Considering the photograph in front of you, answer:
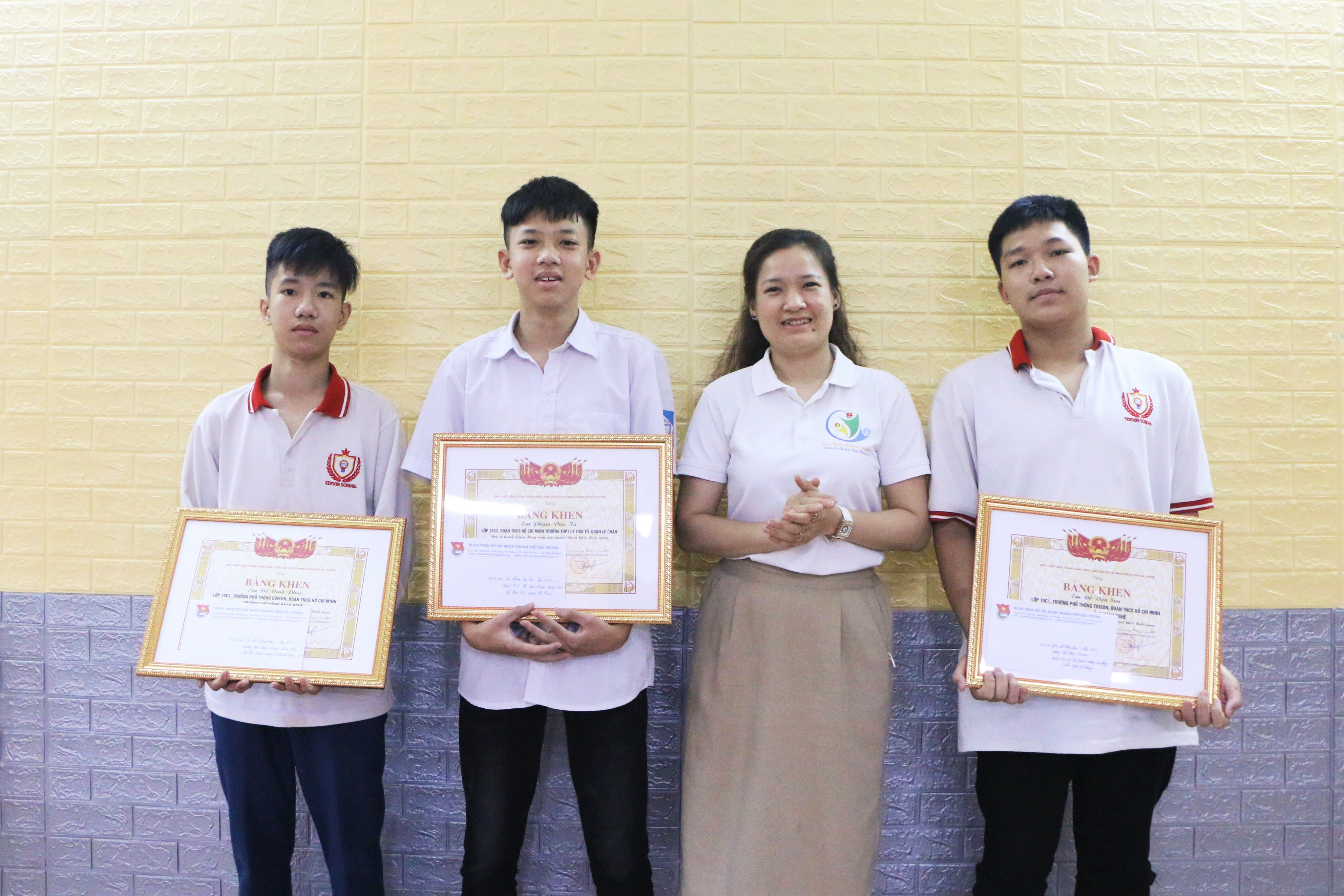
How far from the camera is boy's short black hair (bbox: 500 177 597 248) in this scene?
203 cm

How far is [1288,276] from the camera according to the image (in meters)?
2.36

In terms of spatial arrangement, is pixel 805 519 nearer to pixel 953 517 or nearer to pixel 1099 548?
pixel 953 517

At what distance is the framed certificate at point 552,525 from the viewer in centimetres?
183

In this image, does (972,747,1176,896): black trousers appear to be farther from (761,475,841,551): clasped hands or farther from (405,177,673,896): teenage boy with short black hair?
(405,177,673,896): teenage boy with short black hair

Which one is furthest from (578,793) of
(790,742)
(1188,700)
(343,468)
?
(1188,700)

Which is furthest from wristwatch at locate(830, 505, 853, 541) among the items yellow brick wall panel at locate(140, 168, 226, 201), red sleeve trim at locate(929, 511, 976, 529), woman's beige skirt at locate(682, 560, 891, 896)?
yellow brick wall panel at locate(140, 168, 226, 201)

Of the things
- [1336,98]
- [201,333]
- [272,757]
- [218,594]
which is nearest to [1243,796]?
[1336,98]

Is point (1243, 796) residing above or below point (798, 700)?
below

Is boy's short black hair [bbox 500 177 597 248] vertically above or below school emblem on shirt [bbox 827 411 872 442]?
above

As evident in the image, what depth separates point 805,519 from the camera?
5.78ft

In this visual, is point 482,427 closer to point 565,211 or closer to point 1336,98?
point 565,211

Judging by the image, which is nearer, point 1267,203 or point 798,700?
point 798,700

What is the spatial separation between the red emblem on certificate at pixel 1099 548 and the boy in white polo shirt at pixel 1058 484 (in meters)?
0.13

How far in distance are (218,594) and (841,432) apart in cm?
165
